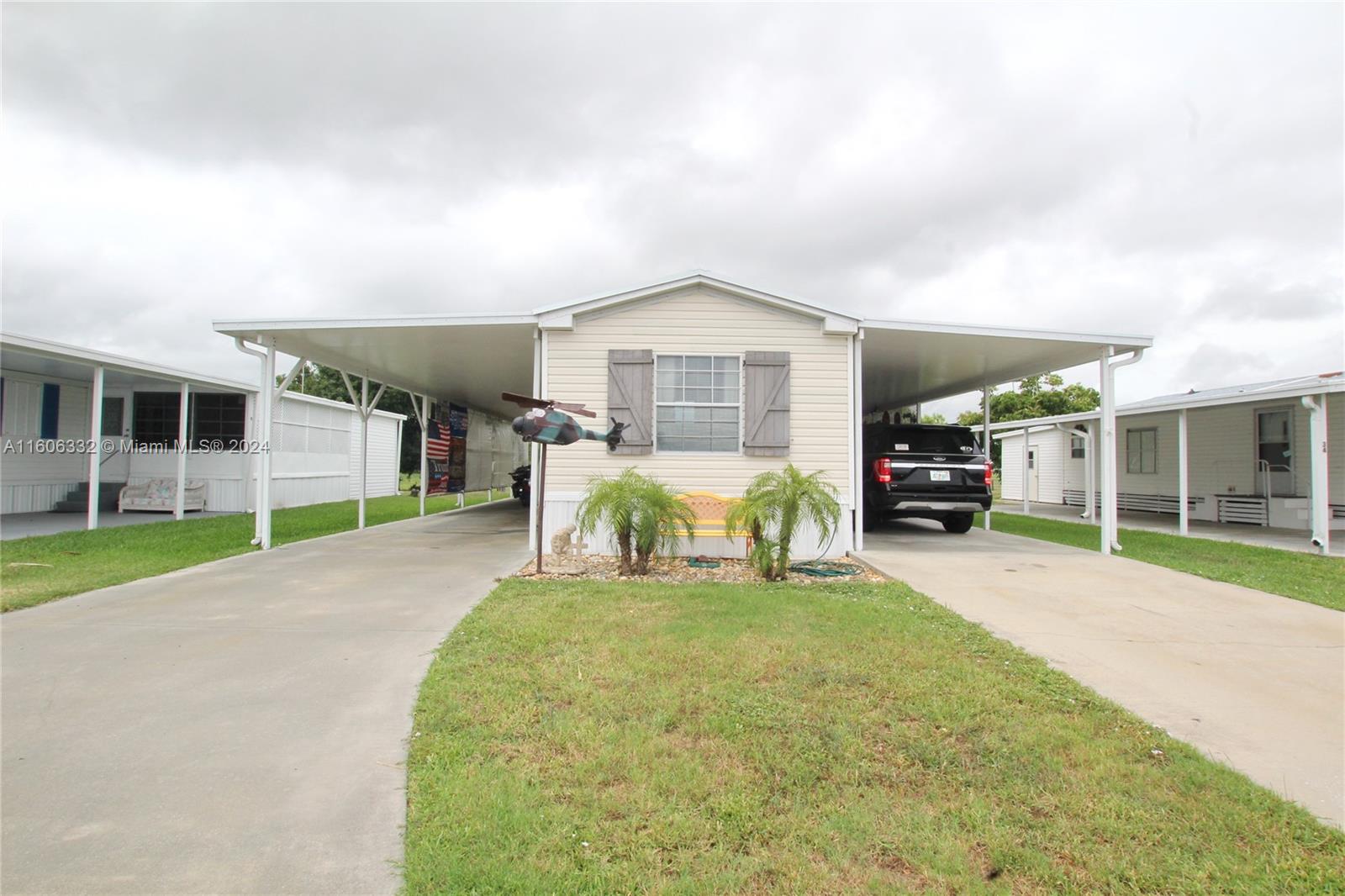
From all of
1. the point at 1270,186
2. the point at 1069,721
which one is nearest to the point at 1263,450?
the point at 1270,186

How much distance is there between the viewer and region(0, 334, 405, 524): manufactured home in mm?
13188

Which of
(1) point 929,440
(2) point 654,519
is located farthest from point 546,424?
(1) point 929,440

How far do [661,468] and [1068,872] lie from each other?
22.3 ft

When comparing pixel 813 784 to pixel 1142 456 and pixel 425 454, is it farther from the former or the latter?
pixel 1142 456

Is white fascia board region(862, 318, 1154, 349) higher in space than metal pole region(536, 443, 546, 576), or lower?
higher

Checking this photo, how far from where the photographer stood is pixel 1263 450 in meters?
13.5

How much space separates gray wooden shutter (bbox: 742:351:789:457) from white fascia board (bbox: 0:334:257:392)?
10.5m

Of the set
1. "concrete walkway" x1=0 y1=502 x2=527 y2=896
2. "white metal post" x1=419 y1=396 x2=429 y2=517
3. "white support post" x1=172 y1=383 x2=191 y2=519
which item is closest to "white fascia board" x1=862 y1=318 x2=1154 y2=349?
"concrete walkway" x1=0 y1=502 x2=527 y2=896

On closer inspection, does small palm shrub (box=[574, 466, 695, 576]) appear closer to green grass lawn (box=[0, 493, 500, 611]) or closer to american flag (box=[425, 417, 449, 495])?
green grass lawn (box=[0, 493, 500, 611])

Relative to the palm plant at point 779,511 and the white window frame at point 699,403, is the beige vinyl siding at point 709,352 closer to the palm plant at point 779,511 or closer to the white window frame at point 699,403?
the white window frame at point 699,403

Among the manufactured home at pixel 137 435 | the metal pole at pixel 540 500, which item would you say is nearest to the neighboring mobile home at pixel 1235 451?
the metal pole at pixel 540 500

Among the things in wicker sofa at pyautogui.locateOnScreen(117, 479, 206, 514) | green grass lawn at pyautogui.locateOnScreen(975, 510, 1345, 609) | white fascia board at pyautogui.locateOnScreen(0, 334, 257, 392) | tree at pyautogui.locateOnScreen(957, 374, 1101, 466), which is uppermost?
tree at pyautogui.locateOnScreen(957, 374, 1101, 466)

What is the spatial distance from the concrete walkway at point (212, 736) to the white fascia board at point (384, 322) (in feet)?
11.6

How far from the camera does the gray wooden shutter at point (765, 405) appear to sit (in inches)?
341
